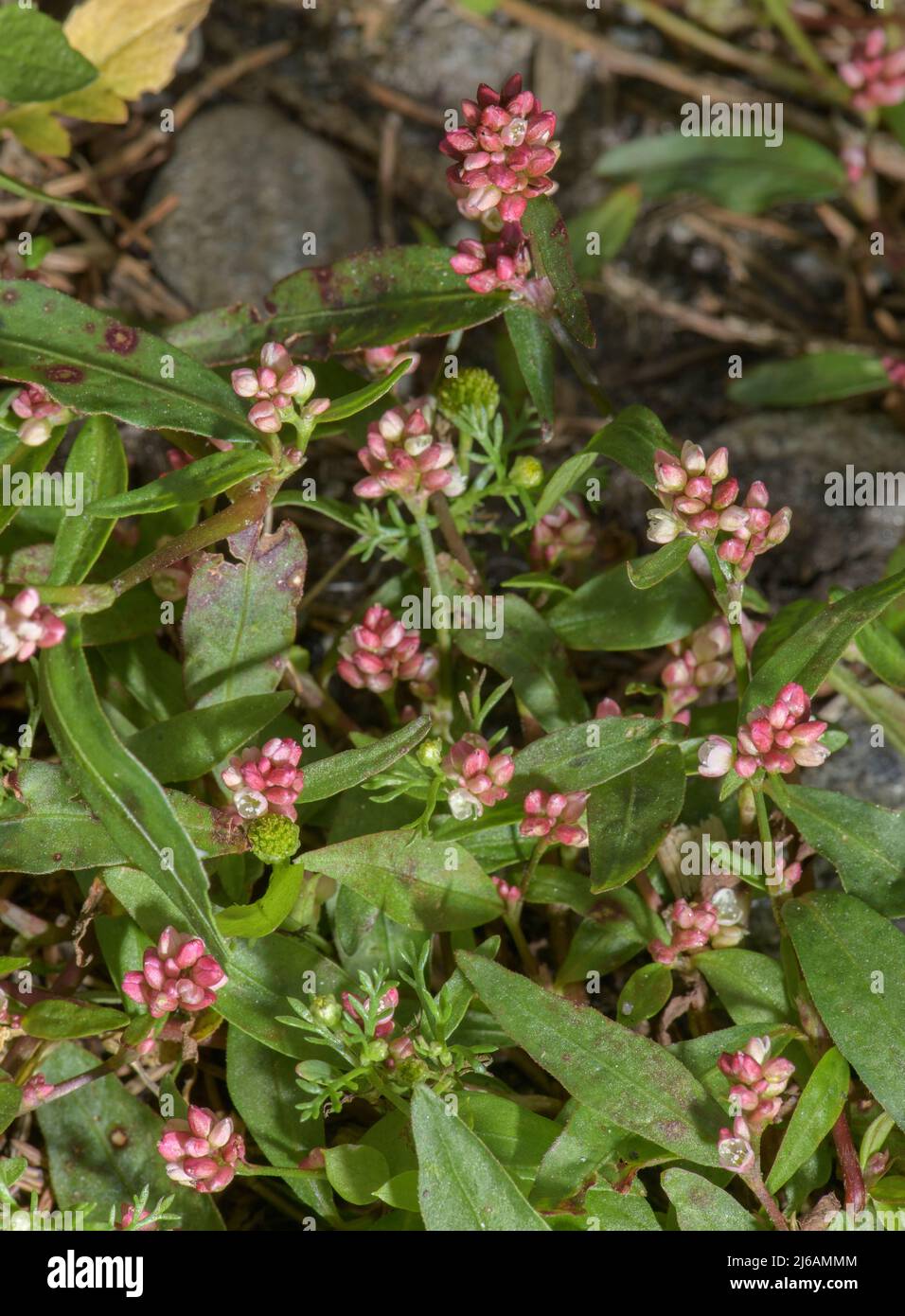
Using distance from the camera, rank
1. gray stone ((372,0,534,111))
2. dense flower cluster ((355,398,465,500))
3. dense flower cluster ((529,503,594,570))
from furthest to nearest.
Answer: gray stone ((372,0,534,111)) → dense flower cluster ((529,503,594,570)) → dense flower cluster ((355,398,465,500))

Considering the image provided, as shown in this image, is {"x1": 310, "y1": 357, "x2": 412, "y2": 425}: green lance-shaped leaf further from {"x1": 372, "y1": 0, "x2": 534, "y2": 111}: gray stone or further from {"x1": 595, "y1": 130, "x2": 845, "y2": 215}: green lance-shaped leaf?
{"x1": 372, "y1": 0, "x2": 534, "y2": 111}: gray stone

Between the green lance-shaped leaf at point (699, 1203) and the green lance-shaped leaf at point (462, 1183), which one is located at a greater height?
the green lance-shaped leaf at point (462, 1183)

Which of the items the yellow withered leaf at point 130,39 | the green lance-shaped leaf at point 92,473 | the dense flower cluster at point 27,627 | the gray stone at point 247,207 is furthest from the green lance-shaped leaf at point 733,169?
the dense flower cluster at point 27,627

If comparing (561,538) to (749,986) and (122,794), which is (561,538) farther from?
(122,794)

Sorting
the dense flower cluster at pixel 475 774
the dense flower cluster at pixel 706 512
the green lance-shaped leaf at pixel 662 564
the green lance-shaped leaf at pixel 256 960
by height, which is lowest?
the green lance-shaped leaf at pixel 256 960

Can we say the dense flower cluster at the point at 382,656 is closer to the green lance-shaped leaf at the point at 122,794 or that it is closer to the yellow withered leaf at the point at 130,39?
the green lance-shaped leaf at the point at 122,794

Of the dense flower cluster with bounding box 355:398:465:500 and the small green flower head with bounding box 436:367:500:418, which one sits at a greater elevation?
A: the small green flower head with bounding box 436:367:500:418

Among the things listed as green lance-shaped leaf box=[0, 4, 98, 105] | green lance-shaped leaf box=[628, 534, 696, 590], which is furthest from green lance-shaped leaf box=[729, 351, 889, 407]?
green lance-shaped leaf box=[0, 4, 98, 105]
